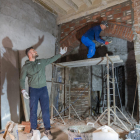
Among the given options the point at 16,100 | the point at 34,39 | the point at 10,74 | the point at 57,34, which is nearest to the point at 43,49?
the point at 34,39

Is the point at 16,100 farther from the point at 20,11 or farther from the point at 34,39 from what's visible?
the point at 20,11

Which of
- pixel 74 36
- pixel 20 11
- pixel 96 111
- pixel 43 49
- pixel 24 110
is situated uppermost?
pixel 20 11

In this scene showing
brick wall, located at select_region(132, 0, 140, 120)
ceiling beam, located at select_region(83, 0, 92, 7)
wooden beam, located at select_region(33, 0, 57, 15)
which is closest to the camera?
brick wall, located at select_region(132, 0, 140, 120)

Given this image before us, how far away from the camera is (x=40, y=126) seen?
3178 mm

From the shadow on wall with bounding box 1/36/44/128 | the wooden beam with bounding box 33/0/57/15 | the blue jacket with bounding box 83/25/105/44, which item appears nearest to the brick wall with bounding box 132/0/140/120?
the blue jacket with bounding box 83/25/105/44

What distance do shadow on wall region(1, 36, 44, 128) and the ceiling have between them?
75.3 inches

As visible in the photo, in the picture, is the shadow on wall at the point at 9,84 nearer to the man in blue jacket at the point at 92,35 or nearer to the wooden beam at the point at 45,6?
the wooden beam at the point at 45,6

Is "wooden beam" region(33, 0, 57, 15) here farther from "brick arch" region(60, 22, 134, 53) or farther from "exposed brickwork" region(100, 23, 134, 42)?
"exposed brickwork" region(100, 23, 134, 42)

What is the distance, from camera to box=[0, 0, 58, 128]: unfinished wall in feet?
10.4

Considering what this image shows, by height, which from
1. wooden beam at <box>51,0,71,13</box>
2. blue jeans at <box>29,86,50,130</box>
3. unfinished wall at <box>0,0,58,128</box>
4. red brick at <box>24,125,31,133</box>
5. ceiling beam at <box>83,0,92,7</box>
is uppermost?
wooden beam at <box>51,0,71,13</box>

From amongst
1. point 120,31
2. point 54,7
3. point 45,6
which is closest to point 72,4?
point 54,7

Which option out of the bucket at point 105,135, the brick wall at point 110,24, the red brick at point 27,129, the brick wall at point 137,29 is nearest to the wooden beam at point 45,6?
the brick wall at point 110,24

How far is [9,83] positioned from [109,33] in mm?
3077

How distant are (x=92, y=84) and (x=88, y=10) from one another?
2.58m
